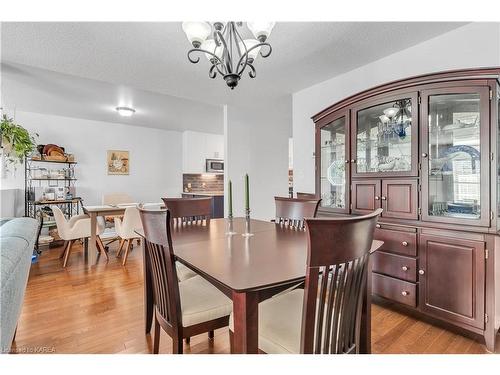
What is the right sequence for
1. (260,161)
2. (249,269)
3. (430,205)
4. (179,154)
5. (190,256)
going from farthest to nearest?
1. (179,154)
2. (260,161)
3. (430,205)
4. (190,256)
5. (249,269)

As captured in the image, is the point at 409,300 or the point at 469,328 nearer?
the point at 469,328

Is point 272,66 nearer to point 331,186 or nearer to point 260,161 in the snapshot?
point 331,186

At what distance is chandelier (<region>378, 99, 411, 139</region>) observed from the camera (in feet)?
6.89

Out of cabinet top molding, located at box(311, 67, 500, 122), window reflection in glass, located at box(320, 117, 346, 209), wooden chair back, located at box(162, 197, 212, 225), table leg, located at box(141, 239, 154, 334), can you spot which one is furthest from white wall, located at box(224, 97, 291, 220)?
table leg, located at box(141, 239, 154, 334)

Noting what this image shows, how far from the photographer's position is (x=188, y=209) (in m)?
2.27

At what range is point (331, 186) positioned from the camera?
2713mm

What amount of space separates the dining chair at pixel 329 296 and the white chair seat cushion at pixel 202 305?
0.84 feet

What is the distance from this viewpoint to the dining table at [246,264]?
2.96 ft

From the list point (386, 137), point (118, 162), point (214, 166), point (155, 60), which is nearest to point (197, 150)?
point (214, 166)

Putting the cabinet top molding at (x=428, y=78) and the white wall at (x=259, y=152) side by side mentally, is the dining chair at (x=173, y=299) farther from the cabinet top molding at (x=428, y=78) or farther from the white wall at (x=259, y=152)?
the white wall at (x=259, y=152)

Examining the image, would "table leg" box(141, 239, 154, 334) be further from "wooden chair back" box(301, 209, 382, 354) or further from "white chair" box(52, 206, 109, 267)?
"white chair" box(52, 206, 109, 267)

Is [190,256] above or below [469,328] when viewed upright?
above
